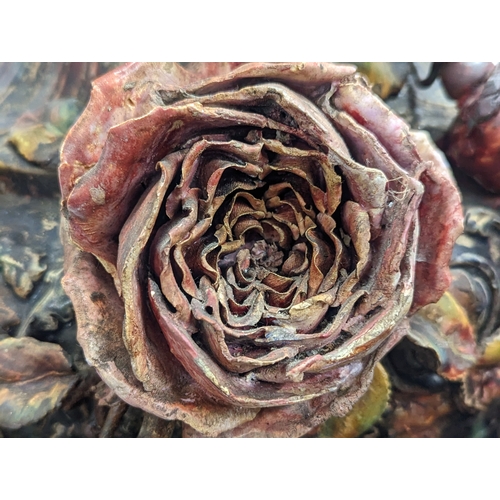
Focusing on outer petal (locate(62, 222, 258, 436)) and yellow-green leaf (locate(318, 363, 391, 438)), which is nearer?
outer petal (locate(62, 222, 258, 436))

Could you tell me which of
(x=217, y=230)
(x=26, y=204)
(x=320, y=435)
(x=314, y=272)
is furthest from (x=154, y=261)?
(x=320, y=435)

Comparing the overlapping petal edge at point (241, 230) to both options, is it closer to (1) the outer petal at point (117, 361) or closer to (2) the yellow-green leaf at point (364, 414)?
(1) the outer petal at point (117, 361)

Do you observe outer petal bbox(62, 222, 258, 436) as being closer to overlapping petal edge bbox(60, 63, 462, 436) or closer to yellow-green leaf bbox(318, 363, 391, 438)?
overlapping petal edge bbox(60, 63, 462, 436)

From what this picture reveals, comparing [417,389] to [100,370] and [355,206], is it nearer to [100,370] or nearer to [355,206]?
[355,206]

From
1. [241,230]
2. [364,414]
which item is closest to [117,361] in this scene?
[241,230]

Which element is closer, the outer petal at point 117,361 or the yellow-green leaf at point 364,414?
the outer petal at point 117,361

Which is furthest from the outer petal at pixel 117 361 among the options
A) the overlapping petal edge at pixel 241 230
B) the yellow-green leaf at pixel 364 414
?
the yellow-green leaf at pixel 364 414

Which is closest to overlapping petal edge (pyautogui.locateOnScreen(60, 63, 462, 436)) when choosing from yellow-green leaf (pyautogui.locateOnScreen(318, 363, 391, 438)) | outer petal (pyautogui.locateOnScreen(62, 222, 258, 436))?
outer petal (pyautogui.locateOnScreen(62, 222, 258, 436))

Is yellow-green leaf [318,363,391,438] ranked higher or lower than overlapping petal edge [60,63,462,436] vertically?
lower
